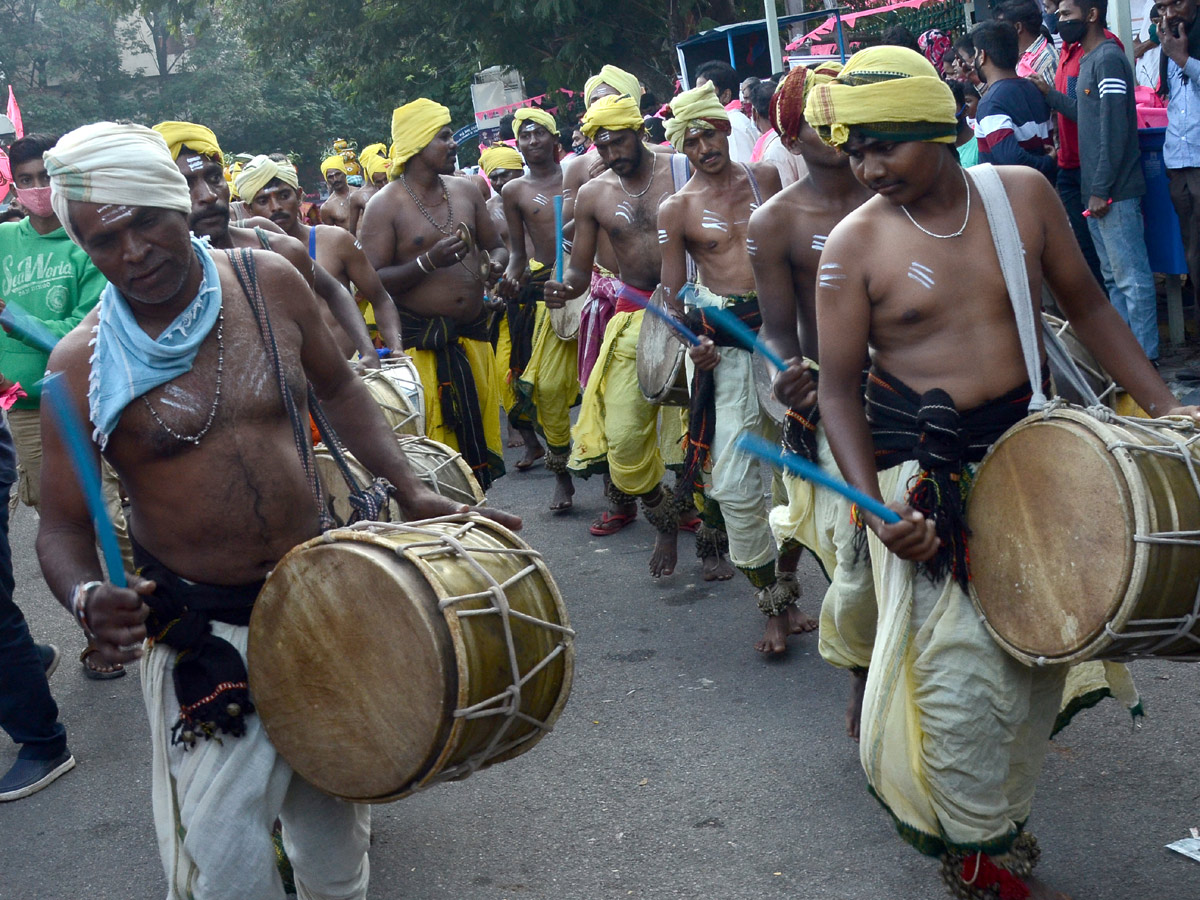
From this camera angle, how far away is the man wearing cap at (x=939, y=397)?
335 cm

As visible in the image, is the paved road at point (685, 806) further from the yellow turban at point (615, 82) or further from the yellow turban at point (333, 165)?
the yellow turban at point (333, 165)

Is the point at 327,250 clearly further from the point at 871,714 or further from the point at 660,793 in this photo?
the point at 871,714

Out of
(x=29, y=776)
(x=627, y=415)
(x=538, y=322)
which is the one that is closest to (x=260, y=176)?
(x=538, y=322)

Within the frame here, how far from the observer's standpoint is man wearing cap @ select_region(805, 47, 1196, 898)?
11.0 feet

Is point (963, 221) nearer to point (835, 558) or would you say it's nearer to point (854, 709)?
A: point (835, 558)

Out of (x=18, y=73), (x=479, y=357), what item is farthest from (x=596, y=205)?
(x=18, y=73)

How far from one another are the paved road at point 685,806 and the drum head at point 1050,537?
856 millimetres

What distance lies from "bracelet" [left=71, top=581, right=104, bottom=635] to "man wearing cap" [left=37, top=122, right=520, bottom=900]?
14mm

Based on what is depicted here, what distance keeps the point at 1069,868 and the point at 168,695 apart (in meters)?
2.34

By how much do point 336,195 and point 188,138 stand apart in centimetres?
1013

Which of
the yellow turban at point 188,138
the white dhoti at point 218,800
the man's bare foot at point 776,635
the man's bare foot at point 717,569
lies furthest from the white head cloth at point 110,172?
the man's bare foot at point 717,569

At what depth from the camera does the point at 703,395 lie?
6023mm

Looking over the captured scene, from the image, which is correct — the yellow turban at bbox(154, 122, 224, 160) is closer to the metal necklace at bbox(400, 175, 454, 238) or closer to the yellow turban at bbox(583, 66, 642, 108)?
the metal necklace at bbox(400, 175, 454, 238)

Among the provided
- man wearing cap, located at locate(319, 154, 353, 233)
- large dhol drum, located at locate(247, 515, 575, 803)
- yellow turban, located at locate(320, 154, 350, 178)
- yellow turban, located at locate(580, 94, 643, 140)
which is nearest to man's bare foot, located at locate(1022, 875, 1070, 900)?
large dhol drum, located at locate(247, 515, 575, 803)
